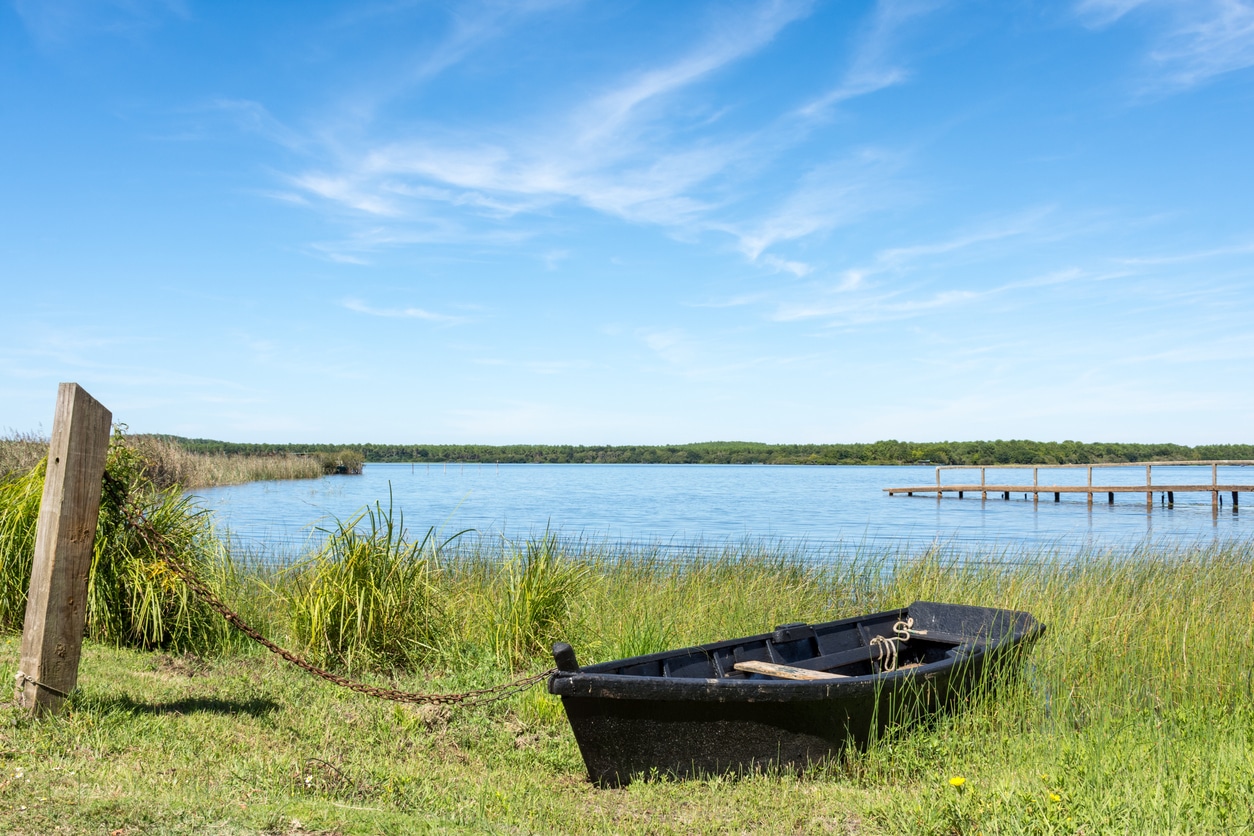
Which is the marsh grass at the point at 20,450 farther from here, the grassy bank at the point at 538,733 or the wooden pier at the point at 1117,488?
the wooden pier at the point at 1117,488

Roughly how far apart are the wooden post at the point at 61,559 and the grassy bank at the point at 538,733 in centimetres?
24

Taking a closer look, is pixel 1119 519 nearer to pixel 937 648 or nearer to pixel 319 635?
pixel 937 648

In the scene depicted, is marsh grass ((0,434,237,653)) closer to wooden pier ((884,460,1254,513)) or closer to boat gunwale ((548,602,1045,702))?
boat gunwale ((548,602,1045,702))

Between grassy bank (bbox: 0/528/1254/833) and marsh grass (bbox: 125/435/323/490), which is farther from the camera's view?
marsh grass (bbox: 125/435/323/490)

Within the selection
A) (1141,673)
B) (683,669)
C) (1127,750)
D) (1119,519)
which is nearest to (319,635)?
(683,669)

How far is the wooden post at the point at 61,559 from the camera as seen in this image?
5336 mm

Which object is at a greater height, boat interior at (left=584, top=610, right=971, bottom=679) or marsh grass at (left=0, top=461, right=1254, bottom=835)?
boat interior at (left=584, top=610, right=971, bottom=679)

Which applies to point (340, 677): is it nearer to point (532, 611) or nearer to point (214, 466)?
point (532, 611)

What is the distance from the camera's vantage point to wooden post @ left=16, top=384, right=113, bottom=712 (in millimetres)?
5336

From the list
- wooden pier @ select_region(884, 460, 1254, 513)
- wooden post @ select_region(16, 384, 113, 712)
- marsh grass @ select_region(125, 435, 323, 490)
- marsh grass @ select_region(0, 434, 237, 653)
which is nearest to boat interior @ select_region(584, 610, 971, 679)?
wooden post @ select_region(16, 384, 113, 712)

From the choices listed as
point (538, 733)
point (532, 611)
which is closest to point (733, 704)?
point (538, 733)

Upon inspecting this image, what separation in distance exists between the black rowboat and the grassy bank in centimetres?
17

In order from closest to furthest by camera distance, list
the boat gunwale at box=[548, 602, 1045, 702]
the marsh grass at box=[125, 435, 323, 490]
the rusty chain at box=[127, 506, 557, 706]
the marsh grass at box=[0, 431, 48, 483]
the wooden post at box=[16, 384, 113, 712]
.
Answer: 1. the boat gunwale at box=[548, 602, 1045, 702]
2. the wooden post at box=[16, 384, 113, 712]
3. the rusty chain at box=[127, 506, 557, 706]
4. the marsh grass at box=[0, 431, 48, 483]
5. the marsh grass at box=[125, 435, 323, 490]

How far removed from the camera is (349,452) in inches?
2621
